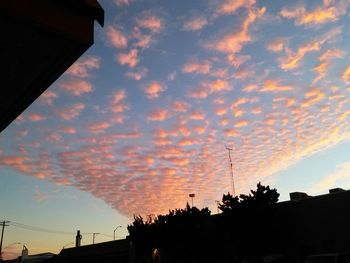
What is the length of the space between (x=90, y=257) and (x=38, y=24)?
153 ft

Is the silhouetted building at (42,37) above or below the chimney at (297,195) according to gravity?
below

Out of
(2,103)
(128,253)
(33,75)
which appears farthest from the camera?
(128,253)

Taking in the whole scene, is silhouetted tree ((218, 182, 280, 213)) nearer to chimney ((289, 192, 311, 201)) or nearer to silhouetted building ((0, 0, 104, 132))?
chimney ((289, 192, 311, 201))

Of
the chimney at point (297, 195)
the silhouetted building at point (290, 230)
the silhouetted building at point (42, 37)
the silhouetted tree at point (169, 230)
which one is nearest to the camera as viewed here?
the silhouetted building at point (42, 37)

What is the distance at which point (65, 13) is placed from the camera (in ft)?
13.4

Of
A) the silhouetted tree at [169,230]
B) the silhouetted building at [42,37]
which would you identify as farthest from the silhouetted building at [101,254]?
the silhouetted building at [42,37]

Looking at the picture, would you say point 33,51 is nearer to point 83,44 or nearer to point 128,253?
point 83,44

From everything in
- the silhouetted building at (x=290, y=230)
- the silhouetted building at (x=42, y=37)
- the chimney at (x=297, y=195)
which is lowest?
the silhouetted building at (x=42, y=37)

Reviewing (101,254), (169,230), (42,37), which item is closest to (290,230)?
(169,230)

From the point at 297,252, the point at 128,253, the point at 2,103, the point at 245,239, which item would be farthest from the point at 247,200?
the point at 2,103

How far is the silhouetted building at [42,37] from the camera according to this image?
385 cm

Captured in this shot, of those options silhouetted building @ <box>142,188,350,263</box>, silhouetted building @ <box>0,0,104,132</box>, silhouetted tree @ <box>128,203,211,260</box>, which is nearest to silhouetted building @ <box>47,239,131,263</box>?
silhouetted tree @ <box>128,203,211,260</box>

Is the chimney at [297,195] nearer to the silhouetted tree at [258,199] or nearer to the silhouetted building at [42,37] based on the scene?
the silhouetted tree at [258,199]

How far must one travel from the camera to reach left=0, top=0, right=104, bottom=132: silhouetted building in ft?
12.6
